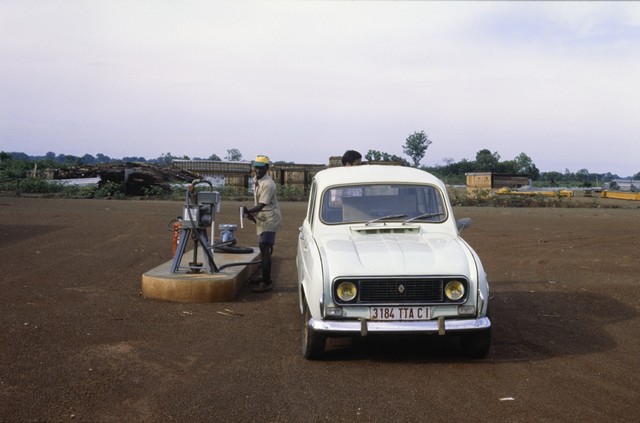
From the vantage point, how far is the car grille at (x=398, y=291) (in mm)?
6125

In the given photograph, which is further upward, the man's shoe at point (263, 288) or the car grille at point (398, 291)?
the car grille at point (398, 291)

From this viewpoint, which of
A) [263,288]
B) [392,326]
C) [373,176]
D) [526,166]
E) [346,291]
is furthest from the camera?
[526,166]

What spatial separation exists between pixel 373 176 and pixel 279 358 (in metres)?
2.44

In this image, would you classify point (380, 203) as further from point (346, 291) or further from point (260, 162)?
point (260, 162)

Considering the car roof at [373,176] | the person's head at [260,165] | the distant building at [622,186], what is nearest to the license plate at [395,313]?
the car roof at [373,176]

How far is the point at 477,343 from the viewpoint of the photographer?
20.7 ft

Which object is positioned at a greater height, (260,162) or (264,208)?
(260,162)

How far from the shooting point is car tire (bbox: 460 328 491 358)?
6230 mm

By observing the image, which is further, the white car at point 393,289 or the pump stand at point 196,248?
the pump stand at point 196,248

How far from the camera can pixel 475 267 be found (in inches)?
249

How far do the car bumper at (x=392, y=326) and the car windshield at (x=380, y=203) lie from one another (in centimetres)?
164

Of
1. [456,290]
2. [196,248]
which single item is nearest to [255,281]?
[196,248]

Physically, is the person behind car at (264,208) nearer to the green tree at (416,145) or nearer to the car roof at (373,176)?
the car roof at (373,176)

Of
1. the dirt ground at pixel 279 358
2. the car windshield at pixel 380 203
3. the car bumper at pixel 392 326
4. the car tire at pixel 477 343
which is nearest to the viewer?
the dirt ground at pixel 279 358
